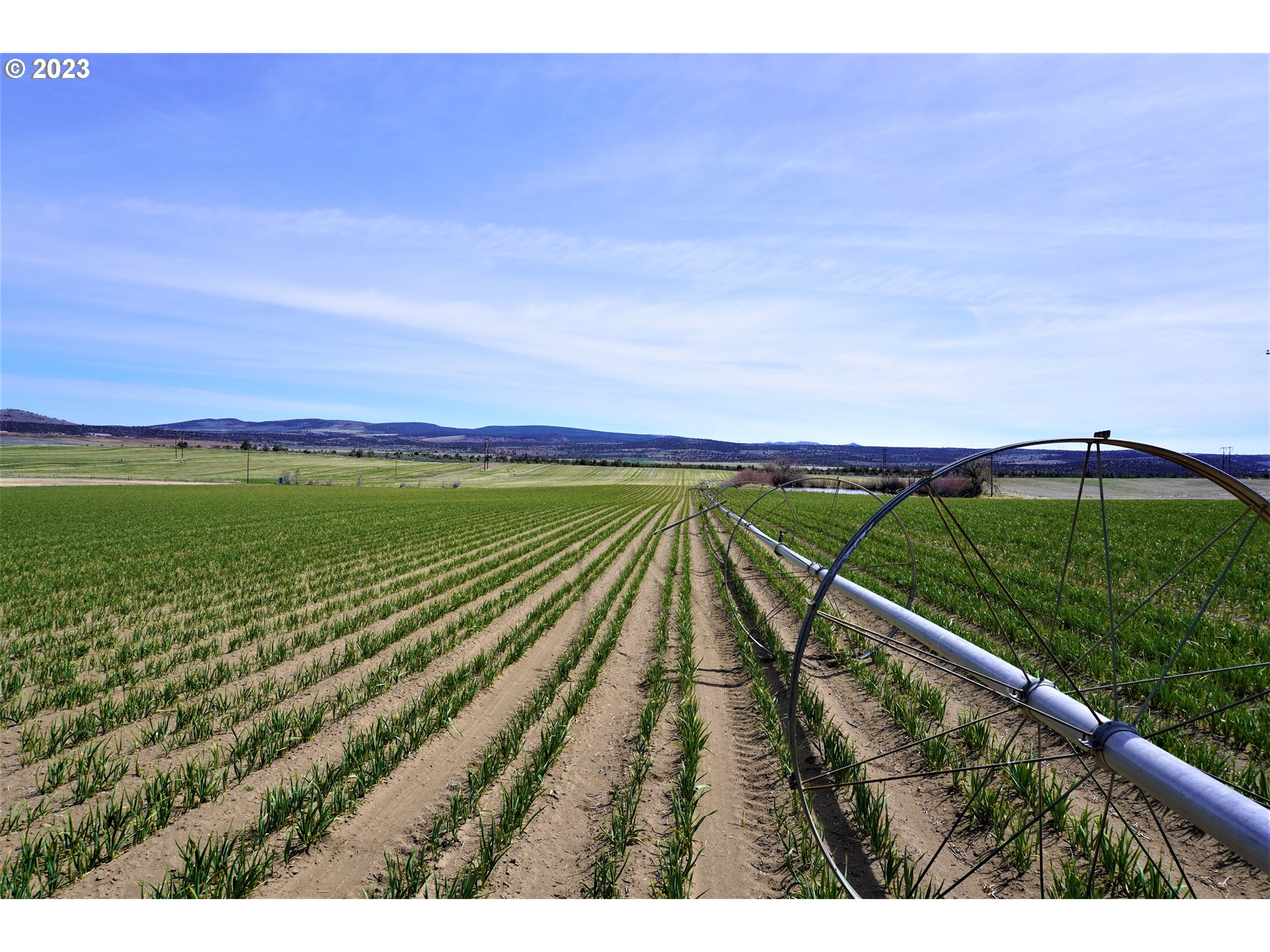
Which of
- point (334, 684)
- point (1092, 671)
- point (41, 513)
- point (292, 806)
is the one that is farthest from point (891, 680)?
point (41, 513)

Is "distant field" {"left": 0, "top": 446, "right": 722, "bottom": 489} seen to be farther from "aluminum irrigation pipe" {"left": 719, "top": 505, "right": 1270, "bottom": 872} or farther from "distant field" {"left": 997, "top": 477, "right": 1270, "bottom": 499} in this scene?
"aluminum irrigation pipe" {"left": 719, "top": 505, "right": 1270, "bottom": 872}

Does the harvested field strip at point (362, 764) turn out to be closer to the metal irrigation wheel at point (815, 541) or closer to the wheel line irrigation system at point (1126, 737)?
the wheel line irrigation system at point (1126, 737)

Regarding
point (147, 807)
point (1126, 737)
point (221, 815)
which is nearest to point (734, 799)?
point (1126, 737)

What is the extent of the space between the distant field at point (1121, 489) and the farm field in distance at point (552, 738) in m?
57.1

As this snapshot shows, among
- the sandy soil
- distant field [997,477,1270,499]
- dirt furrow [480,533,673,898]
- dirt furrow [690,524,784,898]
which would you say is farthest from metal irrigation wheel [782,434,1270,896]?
the sandy soil

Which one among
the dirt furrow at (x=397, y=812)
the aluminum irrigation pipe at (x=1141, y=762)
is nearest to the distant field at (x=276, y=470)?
the dirt furrow at (x=397, y=812)

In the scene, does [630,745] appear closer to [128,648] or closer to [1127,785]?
[1127,785]

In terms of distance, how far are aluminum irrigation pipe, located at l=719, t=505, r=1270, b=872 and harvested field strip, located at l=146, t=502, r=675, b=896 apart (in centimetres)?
487

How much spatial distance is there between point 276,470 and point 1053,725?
117746 mm

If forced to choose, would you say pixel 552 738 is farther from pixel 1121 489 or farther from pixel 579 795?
pixel 1121 489

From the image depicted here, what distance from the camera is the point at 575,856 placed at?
4.10m

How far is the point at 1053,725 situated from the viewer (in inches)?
131

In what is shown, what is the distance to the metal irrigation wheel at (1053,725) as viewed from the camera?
11.5 ft

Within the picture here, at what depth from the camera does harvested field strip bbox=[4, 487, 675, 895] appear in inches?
149
